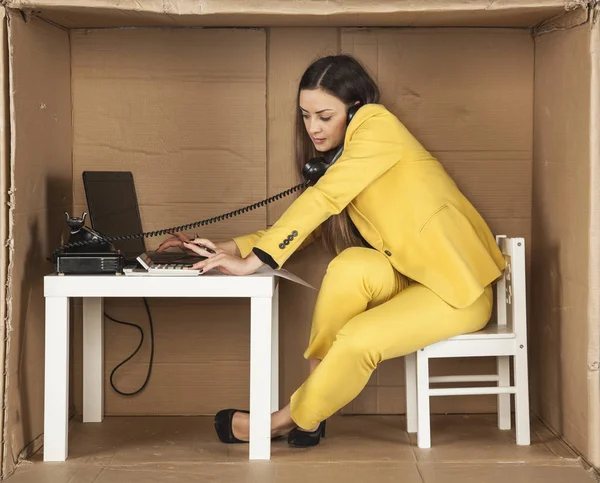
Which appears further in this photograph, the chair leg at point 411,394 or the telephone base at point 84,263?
the chair leg at point 411,394

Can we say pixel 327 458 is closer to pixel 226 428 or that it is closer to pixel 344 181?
pixel 226 428

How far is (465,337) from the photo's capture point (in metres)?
2.31

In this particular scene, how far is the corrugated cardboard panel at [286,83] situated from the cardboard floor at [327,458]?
792 mm

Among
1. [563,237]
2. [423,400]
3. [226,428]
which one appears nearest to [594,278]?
[563,237]

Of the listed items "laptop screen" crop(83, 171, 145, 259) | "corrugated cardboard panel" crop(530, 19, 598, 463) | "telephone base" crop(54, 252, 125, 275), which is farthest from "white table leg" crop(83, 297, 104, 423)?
"corrugated cardboard panel" crop(530, 19, 598, 463)

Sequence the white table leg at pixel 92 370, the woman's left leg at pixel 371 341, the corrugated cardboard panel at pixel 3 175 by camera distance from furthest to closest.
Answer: the white table leg at pixel 92 370 → the woman's left leg at pixel 371 341 → the corrugated cardboard panel at pixel 3 175

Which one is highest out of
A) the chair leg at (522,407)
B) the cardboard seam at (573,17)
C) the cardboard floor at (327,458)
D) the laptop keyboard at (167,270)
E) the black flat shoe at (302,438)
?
the cardboard seam at (573,17)

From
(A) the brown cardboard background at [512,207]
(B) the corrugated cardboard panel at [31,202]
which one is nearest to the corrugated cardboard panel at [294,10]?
(A) the brown cardboard background at [512,207]

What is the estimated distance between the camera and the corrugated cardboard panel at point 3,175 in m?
2.10

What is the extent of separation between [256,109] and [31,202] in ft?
2.49

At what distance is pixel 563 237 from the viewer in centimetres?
237

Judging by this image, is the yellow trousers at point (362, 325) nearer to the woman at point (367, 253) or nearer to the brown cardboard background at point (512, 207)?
the woman at point (367, 253)

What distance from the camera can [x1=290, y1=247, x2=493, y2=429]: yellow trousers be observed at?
2.21 meters

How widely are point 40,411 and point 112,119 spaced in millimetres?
907
